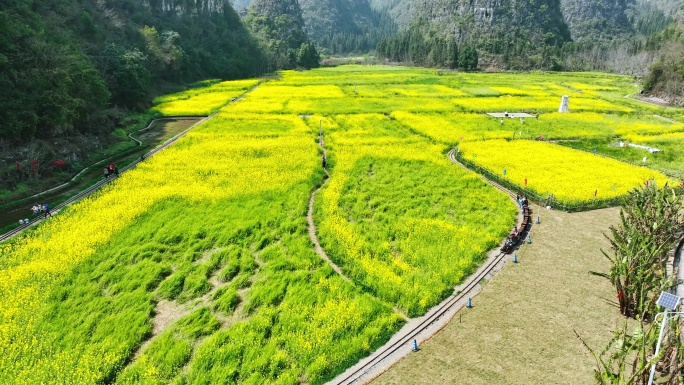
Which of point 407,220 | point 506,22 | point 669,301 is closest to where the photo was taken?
point 669,301

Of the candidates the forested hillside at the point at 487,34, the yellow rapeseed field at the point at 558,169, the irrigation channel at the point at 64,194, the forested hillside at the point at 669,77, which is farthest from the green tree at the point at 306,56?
the yellow rapeseed field at the point at 558,169

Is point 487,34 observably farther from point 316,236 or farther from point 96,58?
point 316,236

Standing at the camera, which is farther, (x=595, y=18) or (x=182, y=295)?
(x=595, y=18)

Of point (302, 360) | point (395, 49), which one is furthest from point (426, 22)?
point (302, 360)

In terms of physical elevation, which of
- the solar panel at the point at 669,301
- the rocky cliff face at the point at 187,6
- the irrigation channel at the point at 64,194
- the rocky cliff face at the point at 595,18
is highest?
the rocky cliff face at the point at 595,18

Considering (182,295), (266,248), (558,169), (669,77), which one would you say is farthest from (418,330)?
(669,77)

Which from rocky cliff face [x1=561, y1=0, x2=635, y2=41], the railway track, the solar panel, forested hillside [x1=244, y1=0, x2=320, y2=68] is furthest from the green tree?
the solar panel

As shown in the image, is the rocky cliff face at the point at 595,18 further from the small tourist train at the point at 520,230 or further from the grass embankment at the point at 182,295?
the grass embankment at the point at 182,295
